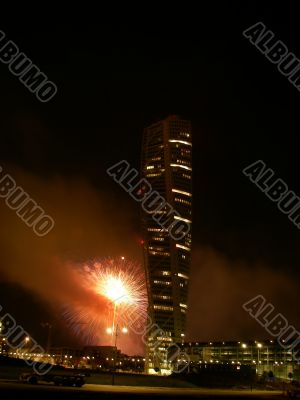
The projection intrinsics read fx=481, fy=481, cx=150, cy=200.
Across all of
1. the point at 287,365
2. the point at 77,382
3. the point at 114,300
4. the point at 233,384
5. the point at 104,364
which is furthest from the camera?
the point at 287,365

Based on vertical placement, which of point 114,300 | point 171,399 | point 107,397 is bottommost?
point 107,397

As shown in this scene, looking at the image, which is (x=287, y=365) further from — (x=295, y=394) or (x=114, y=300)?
(x=114, y=300)

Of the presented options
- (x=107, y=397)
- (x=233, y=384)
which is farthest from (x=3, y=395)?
(x=233, y=384)

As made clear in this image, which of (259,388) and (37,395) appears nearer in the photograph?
(37,395)

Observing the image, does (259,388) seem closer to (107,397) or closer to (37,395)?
(107,397)

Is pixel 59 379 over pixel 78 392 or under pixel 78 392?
under

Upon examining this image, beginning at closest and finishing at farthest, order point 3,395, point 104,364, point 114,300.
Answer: point 3,395
point 114,300
point 104,364

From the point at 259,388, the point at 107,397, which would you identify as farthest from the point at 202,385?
the point at 107,397

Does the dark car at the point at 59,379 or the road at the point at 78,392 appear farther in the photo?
the dark car at the point at 59,379

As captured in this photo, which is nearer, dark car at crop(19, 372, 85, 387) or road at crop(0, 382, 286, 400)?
road at crop(0, 382, 286, 400)

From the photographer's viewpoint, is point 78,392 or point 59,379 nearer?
point 78,392

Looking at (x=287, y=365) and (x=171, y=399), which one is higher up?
(x=287, y=365)

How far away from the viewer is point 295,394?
69250 millimetres

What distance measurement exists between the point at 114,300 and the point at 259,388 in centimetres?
4319
